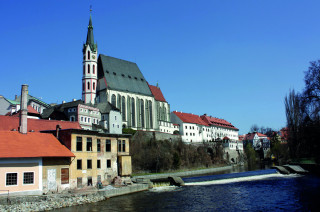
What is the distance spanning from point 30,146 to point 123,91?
6815 cm

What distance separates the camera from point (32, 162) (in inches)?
1257

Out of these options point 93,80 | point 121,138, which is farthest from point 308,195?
point 93,80

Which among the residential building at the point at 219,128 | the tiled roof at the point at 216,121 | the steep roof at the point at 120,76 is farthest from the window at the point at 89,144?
the tiled roof at the point at 216,121

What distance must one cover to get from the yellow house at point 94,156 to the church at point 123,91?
41.1 m

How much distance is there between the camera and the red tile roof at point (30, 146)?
30578mm

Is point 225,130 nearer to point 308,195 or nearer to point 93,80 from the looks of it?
point 93,80

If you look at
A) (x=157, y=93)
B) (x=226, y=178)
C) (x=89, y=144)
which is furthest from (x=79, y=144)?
(x=157, y=93)

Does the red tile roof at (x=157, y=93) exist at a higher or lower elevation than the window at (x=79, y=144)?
higher

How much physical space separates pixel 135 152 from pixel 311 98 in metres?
40.2

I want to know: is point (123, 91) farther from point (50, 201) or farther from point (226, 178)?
point (50, 201)

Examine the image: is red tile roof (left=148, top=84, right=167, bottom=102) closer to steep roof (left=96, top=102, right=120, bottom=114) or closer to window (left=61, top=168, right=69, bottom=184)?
steep roof (left=96, top=102, right=120, bottom=114)

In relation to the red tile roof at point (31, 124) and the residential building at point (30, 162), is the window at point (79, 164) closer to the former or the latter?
the residential building at point (30, 162)

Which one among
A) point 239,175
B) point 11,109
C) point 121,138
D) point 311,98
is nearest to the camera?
point 121,138

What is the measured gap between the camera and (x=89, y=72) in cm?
9425
